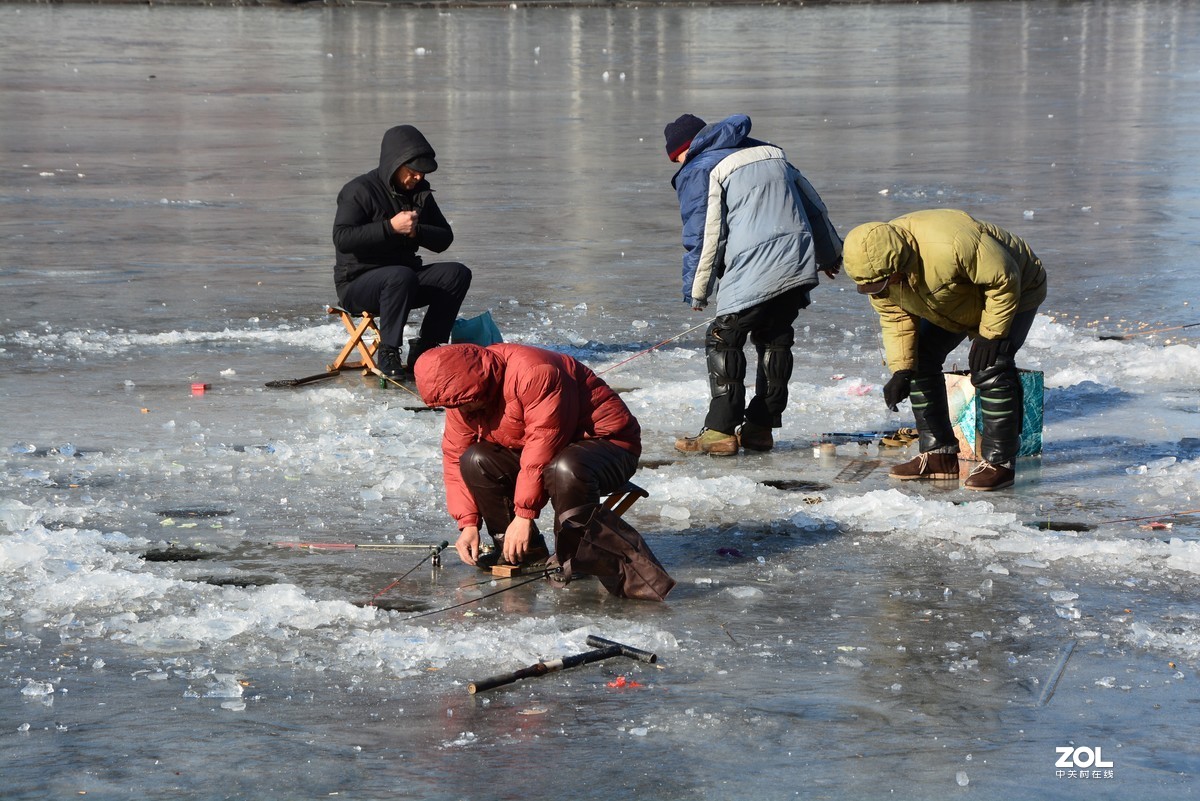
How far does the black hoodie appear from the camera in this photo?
9.48 meters

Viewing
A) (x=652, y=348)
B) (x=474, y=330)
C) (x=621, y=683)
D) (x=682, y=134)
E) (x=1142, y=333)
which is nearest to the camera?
(x=621, y=683)

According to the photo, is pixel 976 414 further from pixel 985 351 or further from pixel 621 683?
pixel 621 683

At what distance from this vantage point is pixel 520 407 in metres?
5.77

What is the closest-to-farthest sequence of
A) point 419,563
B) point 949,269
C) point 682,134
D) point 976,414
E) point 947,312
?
point 419,563
point 949,269
point 947,312
point 976,414
point 682,134

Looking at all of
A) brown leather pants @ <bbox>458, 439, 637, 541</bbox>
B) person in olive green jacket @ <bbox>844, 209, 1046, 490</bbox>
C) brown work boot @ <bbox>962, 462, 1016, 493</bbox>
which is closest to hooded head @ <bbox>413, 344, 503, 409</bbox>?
brown leather pants @ <bbox>458, 439, 637, 541</bbox>

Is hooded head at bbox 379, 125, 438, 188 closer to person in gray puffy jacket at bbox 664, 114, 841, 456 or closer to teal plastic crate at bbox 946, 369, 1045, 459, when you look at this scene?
person in gray puffy jacket at bbox 664, 114, 841, 456

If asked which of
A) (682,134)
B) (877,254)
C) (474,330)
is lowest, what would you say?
(474,330)

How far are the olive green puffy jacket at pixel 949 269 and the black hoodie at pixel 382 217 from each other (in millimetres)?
3260

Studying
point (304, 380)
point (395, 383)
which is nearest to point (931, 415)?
point (395, 383)

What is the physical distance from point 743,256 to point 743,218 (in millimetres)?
180

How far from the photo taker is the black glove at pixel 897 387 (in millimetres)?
7410

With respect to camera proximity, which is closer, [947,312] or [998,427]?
[947,312]

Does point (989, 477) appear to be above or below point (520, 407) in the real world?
below

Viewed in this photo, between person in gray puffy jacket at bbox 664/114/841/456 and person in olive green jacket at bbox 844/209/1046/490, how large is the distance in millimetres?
739
